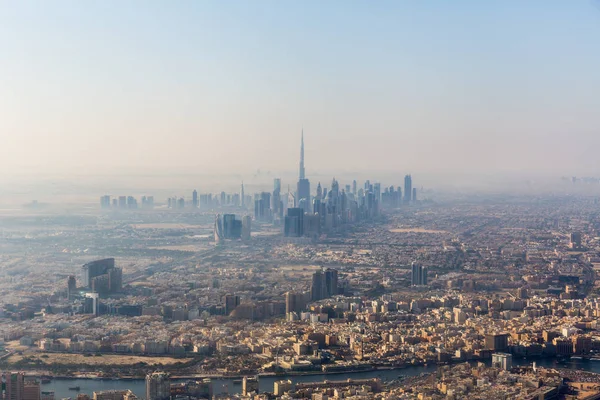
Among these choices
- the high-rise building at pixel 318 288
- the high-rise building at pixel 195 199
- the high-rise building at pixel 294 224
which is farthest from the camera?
the high-rise building at pixel 195 199

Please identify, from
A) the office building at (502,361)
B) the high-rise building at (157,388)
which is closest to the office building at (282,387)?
the high-rise building at (157,388)

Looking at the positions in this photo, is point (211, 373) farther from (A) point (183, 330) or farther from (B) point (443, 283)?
(B) point (443, 283)

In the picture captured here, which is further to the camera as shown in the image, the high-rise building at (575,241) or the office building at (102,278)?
the high-rise building at (575,241)

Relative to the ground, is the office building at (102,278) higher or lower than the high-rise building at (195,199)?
lower

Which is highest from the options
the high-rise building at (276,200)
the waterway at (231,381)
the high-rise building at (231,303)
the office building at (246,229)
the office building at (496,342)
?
the high-rise building at (276,200)

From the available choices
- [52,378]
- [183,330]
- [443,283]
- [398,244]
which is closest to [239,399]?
[52,378]

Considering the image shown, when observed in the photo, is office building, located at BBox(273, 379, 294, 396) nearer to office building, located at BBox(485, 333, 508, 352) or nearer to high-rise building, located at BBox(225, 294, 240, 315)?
office building, located at BBox(485, 333, 508, 352)

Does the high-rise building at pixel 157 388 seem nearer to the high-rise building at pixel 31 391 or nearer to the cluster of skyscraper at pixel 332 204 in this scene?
the high-rise building at pixel 31 391

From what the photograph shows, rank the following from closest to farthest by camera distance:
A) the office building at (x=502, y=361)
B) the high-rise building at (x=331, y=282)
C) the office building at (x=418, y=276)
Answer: the office building at (x=502, y=361), the high-rise building at (x=331, y=282), the office building at (x=418, y=276)
